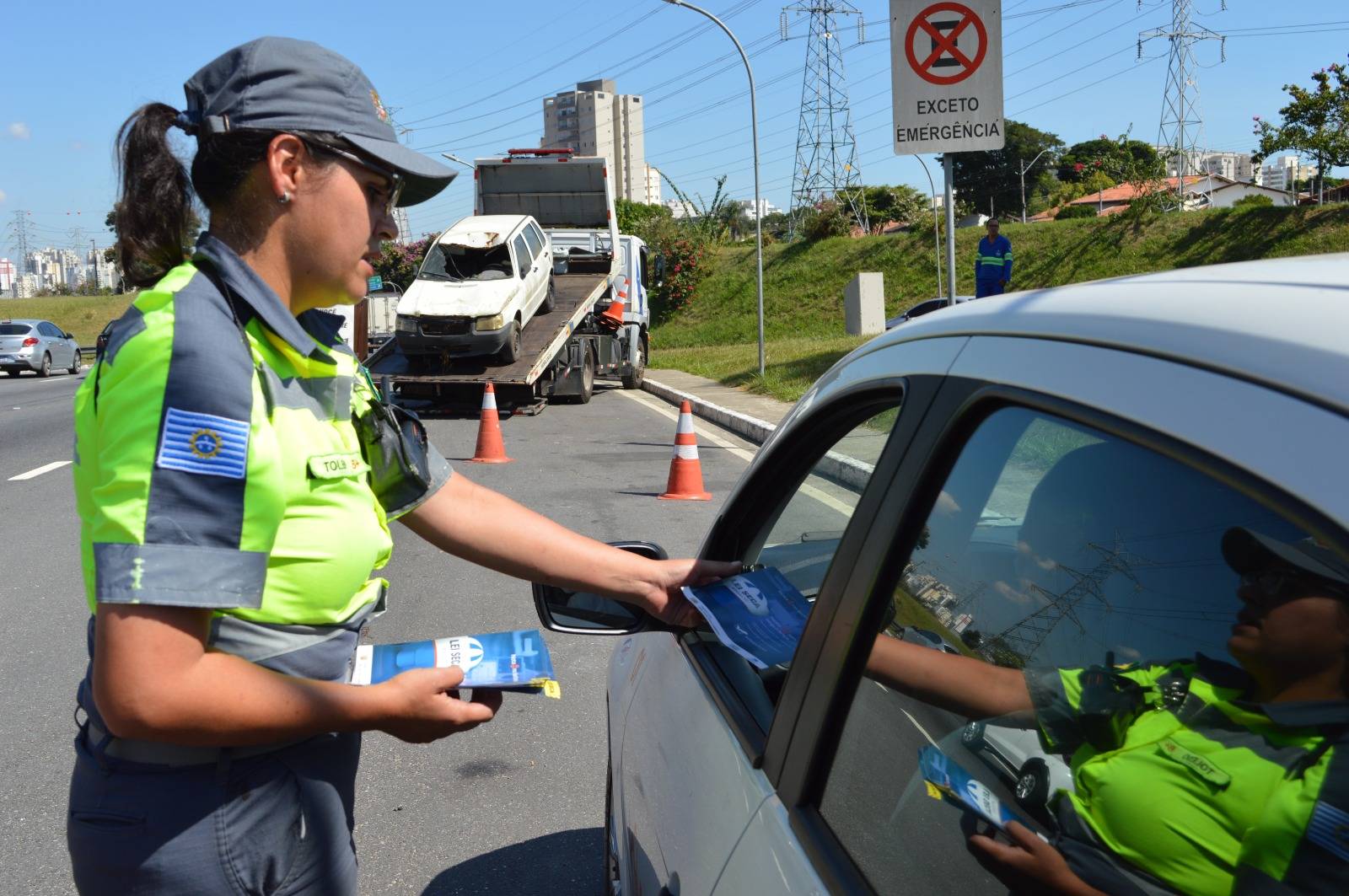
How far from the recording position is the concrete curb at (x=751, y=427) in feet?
5.77

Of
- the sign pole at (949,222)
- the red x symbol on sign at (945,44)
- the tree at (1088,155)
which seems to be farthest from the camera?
the tree at (1088,155)

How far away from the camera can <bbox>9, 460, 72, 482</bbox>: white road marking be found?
11625 millimetres

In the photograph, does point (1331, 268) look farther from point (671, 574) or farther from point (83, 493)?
point (83, 493)

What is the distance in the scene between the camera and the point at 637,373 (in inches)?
830

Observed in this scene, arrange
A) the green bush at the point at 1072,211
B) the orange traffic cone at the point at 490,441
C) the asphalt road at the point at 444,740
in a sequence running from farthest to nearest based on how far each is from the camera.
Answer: the green bush at the point at 1072,211 < the orange traffic cone at the point at 490,441 < the asphalt road at the point at 444,740

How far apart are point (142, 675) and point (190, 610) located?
93 millimetres

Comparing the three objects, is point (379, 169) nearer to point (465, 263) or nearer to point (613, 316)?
point (465, 263)

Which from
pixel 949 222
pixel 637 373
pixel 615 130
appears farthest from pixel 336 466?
pixel 615 130

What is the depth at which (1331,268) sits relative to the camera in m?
1.18

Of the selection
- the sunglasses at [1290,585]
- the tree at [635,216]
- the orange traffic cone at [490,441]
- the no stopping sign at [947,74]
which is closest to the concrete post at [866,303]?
the tree at [635,216]

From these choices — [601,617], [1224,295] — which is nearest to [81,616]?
[601,617]

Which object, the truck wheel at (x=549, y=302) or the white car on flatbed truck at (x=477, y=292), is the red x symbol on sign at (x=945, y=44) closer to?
the white car on flatbed truck at (x=477, y=292)

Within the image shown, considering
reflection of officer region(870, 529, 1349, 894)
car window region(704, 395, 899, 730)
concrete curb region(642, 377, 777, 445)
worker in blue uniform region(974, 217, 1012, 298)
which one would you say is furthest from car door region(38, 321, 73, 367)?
reflection of officer region(870, 529, 1349, 894)

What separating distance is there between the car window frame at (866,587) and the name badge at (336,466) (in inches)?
27.0
